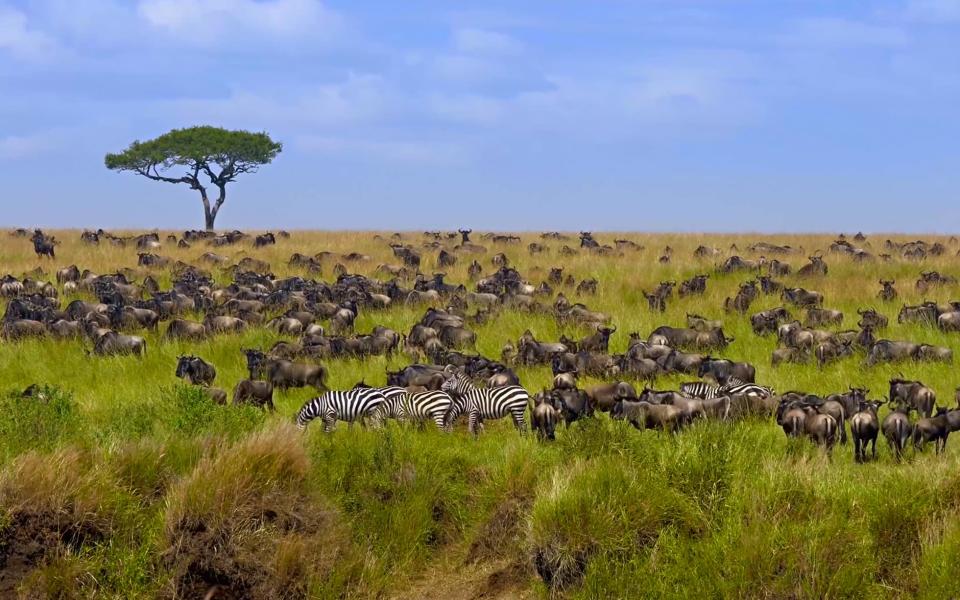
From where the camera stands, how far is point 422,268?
113ft

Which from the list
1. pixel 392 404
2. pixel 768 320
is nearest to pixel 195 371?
pixel 392 404

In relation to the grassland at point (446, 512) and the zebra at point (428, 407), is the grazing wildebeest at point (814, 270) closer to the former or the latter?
the grassland at point (446, 512)

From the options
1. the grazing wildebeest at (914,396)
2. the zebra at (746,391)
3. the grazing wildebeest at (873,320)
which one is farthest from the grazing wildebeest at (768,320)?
the zebra at (746,391)

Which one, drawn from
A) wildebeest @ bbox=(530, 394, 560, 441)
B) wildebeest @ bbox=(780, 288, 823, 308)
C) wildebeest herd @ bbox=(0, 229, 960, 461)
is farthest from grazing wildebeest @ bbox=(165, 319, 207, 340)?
wildebeest @ bbox=(780, 288, 823, 308)

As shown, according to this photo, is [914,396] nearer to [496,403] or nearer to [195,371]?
[496,403]

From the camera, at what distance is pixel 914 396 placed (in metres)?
Result: 14.4

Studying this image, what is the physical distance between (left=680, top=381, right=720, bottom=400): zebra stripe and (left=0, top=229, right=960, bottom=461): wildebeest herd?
0.03 metres

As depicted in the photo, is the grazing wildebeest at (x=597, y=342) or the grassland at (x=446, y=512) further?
the grazing wildebeest at (x=597, y=342)

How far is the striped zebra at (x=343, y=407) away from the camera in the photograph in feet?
46.7

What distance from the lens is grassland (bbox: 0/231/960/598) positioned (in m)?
9.36

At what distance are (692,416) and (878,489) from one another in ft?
10.9

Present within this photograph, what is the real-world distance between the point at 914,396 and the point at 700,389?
3.00 meters

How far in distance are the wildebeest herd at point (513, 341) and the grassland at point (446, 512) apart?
928 millimetres

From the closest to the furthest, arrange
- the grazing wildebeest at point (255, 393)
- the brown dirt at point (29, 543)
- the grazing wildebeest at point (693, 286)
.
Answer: the brown dirt at point (29, 543) < the grazing wildebeest at point (255, 393) < the grazing wildebeest at point (693, 286)
